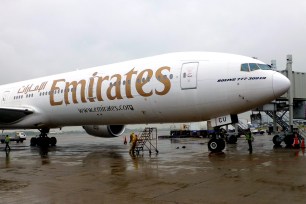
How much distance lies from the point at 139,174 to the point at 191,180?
1720 mm

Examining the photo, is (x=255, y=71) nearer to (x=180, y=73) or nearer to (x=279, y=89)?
(x=279, y=89)

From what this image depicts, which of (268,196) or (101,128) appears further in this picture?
(101,128)

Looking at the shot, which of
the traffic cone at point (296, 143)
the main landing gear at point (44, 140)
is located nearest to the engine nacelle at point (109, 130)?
the main landing gear at point (44, 140)

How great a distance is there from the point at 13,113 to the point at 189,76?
→ 1131 centimetres

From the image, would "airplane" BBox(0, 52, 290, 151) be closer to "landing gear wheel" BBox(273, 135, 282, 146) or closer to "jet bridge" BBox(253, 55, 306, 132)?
"jet bridge" BBox(253, 55, 306, 132)

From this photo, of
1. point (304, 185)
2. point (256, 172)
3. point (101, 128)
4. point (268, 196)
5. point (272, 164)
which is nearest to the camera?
point (268, 196)

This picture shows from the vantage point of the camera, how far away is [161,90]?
1409 centimetres

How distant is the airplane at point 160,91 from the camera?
42.3 ft

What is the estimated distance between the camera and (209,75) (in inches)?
526

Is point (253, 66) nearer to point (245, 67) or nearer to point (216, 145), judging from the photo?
point (245, 67)

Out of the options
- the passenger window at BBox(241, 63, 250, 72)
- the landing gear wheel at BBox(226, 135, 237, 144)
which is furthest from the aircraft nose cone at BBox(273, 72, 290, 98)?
the landing gear wheel at BBox(226, 135, 237, 144)

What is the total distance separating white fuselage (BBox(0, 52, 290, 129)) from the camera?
42.2ft

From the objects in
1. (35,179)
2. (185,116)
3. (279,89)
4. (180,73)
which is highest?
(180,73)

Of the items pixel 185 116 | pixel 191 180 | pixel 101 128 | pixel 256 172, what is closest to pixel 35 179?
pixel 191 180
